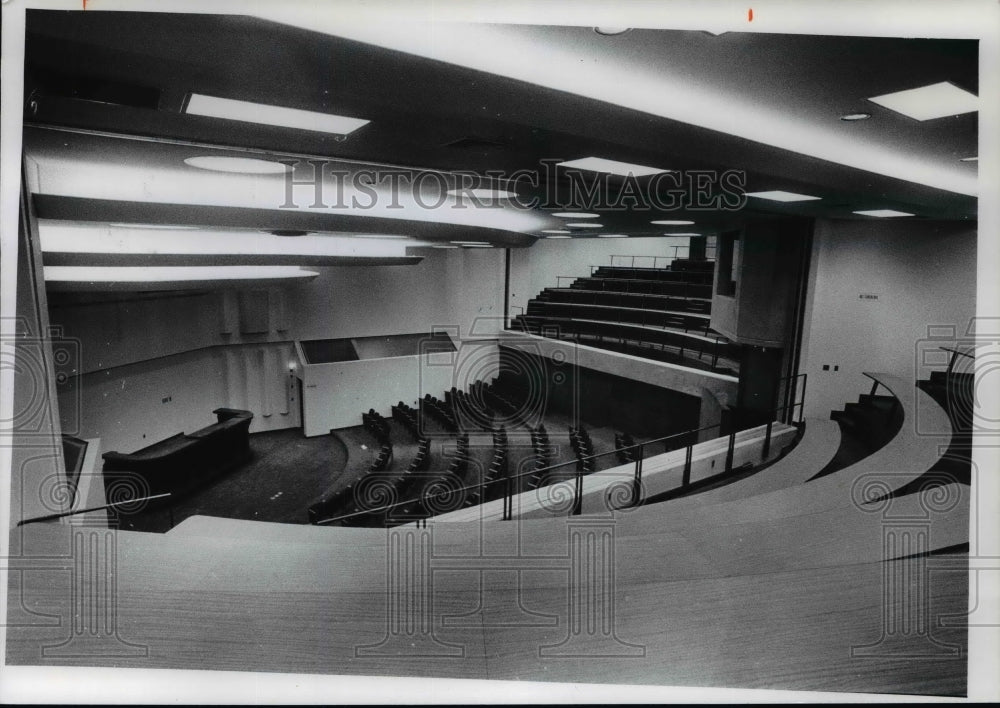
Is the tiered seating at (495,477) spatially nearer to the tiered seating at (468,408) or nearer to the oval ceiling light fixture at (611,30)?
the tiered seating at (468,408)

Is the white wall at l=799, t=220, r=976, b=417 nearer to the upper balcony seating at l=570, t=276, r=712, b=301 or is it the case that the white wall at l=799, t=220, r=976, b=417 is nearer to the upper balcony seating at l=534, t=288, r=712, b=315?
the upper balcony seating at l=534, t=288, r=712, b=315

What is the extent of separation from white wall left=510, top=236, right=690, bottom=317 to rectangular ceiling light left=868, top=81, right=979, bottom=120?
999cm

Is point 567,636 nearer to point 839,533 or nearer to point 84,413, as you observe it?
point 839,533

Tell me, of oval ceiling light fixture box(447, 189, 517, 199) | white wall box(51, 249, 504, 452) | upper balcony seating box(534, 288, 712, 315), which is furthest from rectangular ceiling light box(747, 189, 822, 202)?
white wall box(51, 249, 504, 452)

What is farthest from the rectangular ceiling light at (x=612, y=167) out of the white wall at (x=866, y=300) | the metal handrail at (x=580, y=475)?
the white wall at (x=866, y=300)

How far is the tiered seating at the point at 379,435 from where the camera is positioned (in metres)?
8.05

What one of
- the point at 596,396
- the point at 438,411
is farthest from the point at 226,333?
the point at 596,396

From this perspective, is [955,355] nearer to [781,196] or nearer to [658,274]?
[781,196]

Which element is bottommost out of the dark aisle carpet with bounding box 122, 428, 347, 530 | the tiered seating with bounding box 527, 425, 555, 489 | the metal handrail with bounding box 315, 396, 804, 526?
the dark aisle carpet with bounding box 122, 428, 347, 530

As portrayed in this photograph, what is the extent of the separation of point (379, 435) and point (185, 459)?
318 cm

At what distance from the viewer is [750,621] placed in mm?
1570

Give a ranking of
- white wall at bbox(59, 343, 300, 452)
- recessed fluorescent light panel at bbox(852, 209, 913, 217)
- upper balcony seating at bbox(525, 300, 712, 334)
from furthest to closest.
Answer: upper balcony seating at bbox(525, 300, 712, 334) → white wall at bbox(59, 343, 300, 452) → recessed fluorescent light panel at bbox(852, 209, 913, 217)

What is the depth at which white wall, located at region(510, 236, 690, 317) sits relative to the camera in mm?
12203

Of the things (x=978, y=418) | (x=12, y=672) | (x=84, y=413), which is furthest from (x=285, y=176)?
(x=84, y=413)
